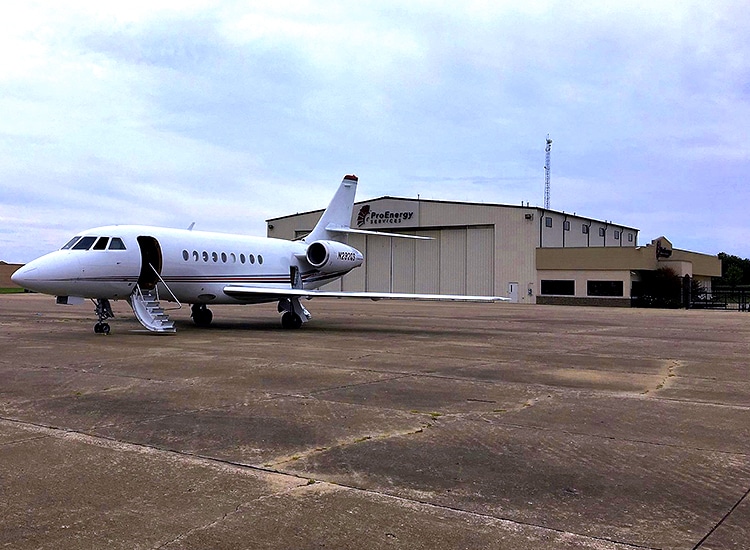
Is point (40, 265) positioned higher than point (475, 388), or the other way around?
point (40, 265)

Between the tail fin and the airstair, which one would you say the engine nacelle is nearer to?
the tail fin

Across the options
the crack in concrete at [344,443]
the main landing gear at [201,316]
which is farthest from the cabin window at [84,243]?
the crack in concrete at [344,443]

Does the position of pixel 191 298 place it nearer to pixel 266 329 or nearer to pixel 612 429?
pixel 266 329

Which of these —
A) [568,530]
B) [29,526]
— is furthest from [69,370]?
[568,530]

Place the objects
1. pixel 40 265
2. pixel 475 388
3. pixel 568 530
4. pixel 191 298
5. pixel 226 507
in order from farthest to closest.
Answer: pixel 191 298 → pixel 40 265 → pixel 475 388 → pixel 226 507 → pixel 568 530

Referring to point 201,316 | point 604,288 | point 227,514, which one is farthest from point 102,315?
point 604,288

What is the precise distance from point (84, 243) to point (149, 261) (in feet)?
6.46

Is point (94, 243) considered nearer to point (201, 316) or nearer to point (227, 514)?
point (201, 316)

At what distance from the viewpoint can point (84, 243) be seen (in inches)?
738

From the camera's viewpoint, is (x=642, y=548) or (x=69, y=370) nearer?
(x=642, y=548)

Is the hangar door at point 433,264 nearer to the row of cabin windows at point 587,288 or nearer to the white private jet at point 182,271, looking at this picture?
the row of cabin windows at point 587,288

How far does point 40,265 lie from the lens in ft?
58.1

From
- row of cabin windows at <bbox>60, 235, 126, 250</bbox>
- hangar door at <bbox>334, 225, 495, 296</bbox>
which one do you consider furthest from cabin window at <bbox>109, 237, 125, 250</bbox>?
hangar door at <bbox>334, 225, 495, 296</bbox>

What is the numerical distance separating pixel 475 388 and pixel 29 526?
22.6 feet
